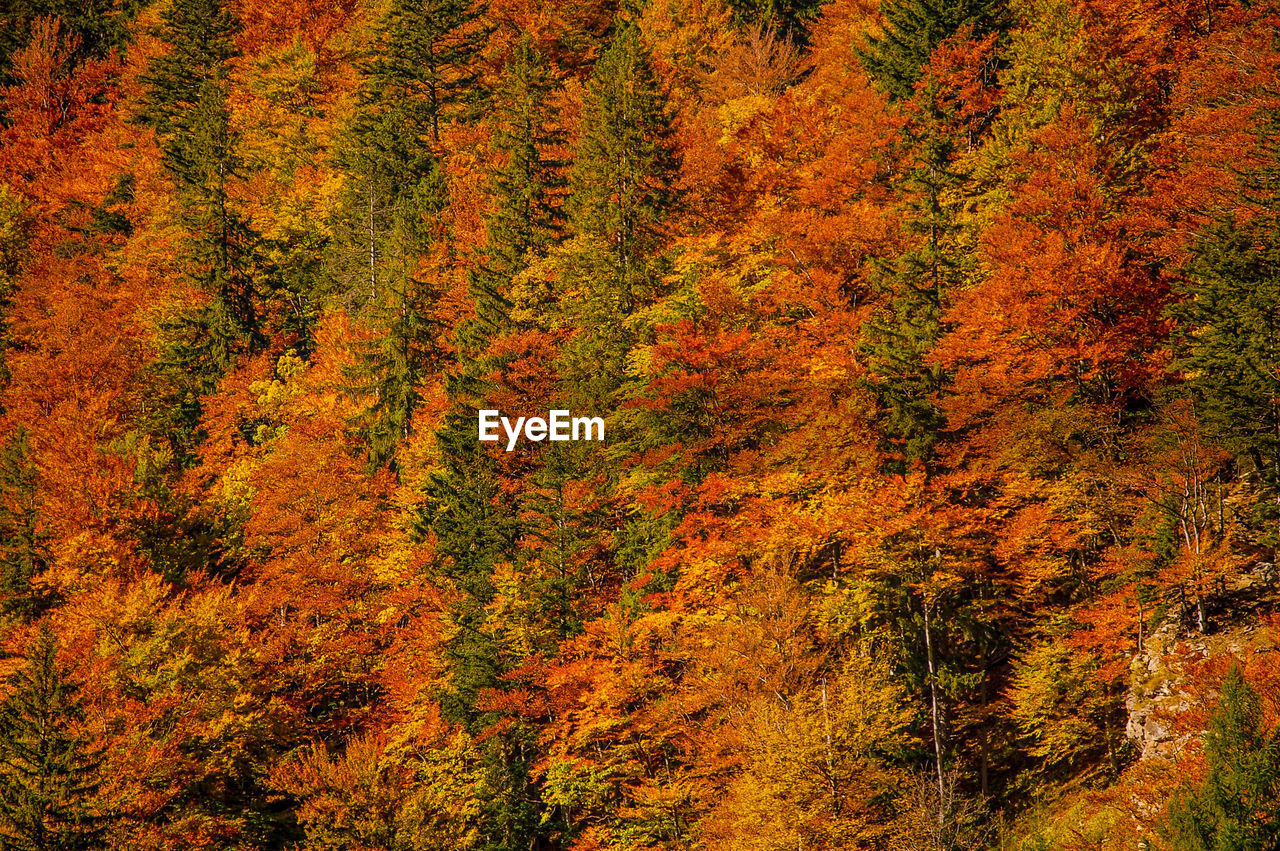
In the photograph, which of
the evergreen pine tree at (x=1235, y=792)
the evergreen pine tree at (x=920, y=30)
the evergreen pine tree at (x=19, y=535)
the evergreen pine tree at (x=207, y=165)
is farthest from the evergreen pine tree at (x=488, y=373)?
the evergreen pine tree at (x=1235, y=792)

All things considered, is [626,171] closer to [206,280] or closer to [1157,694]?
[206,280]

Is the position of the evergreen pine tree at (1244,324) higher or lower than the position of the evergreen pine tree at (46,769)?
higher

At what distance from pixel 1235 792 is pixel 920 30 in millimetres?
35144

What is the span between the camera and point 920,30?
4459cm

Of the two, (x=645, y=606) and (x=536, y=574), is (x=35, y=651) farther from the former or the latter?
(x=645, y=606)

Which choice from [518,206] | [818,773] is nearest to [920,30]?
[518,206]

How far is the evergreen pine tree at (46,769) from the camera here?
1104 inches

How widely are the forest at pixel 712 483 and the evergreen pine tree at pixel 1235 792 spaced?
0.09 metres

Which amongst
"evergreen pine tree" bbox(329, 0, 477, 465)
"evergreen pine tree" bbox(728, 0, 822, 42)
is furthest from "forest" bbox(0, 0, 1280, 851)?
"evergreen pine tree" bbox(728, 0, 822, 42)

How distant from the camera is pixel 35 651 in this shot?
30641 millimetres

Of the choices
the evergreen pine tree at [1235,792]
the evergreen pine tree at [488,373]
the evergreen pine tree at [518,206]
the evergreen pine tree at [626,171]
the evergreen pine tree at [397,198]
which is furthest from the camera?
the evergreen pine tree at [397,198]

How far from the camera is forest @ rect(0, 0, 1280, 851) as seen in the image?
2594 centimetres

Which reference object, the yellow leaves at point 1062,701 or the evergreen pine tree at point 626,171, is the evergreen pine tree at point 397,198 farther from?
the yellow leaves at point 1062,701

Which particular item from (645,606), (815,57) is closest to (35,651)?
(645,606)
